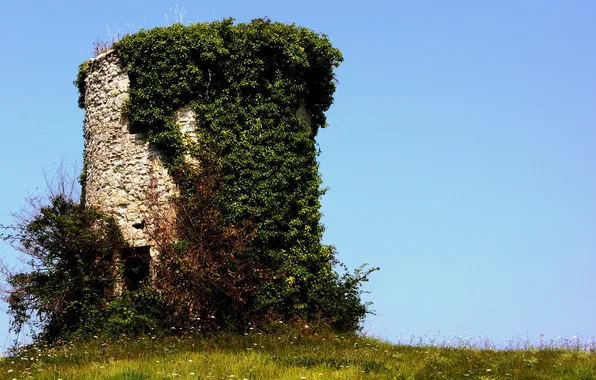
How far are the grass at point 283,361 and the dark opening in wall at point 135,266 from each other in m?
2.64

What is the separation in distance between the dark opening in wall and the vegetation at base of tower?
26cm

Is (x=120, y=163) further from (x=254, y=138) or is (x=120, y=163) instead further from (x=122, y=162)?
(x=254, y=138)

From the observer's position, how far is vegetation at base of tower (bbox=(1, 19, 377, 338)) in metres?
19.2

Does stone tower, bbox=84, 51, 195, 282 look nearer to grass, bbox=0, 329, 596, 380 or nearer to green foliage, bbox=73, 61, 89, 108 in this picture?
green foliage, bbox=73, 61, 89, 108

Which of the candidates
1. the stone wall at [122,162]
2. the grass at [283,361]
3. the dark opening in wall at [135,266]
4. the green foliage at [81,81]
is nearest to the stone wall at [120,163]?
the stone wall at [122,162]

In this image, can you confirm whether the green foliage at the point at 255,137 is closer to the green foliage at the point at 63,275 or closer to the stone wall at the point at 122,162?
the stone wall at the point at 122,162

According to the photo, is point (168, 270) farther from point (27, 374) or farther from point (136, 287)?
point (27, 374)

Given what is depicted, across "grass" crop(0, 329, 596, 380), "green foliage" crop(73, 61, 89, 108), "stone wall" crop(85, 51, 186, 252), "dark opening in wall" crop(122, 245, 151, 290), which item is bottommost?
"grass" crop(0, 329, 596, 380)

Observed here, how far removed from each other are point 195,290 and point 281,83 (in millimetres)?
6474

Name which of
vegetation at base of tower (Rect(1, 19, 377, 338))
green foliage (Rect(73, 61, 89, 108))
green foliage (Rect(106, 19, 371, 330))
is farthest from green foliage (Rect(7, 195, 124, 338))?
green foliage (Rect(73, 61, 89, 108))

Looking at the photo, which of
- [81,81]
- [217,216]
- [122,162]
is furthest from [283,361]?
[81,81]

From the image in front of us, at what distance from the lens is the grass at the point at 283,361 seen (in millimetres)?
12219

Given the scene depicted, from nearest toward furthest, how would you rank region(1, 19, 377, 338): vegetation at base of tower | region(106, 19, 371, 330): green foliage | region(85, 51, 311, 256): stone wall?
region(1, 19, 377, 338): vegetation at base of tower → region(106, 19, 371, 330): green foliage → region(85, 51, 311, 256): stone wall

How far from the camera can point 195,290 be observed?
18875mm
